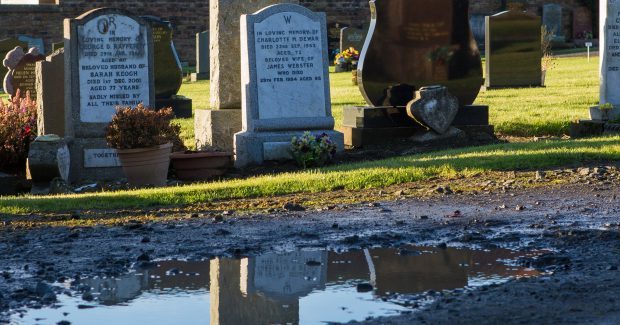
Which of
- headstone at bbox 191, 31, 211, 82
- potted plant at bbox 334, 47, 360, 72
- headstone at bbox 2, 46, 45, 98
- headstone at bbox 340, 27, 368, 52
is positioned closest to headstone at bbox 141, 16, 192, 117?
headstone at bbox 2, 46, 45, 98

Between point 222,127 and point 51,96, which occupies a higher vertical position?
point 51,96

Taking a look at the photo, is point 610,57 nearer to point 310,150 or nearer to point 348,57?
point 310,150

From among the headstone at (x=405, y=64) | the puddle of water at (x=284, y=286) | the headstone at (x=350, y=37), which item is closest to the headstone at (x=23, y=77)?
the headstone at (x=405, y=64)

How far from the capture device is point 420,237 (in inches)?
330

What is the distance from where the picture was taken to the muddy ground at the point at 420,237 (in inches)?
245

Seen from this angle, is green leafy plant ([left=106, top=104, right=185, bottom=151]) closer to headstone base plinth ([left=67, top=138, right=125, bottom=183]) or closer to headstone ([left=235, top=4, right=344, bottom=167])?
headstone base plinth ([left=67, top=138, right=125, bottom=183])

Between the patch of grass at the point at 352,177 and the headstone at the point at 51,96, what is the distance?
12.4 ft

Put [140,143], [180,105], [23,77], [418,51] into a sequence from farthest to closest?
[23,77], [180,105], [418,51], [140,143]

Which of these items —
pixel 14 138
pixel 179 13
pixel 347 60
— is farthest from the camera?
pixel 179 13

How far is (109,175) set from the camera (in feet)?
48.4

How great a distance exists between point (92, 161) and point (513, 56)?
43.8 ft

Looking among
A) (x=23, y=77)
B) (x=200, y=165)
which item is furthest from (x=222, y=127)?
(x=23, y=77)

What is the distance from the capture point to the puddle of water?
6.12 m

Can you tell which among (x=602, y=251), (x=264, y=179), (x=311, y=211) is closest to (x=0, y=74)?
(x=264, y=179)
